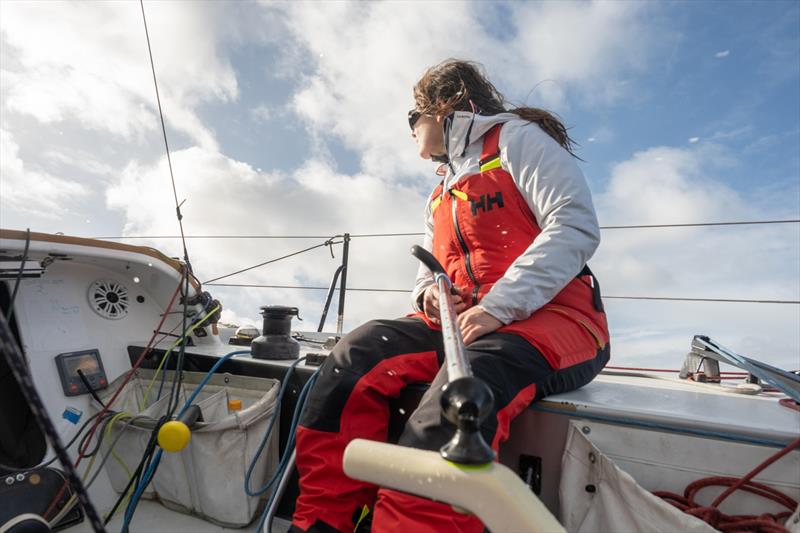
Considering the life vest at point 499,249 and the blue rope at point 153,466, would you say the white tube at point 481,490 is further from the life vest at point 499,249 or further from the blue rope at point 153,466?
the blue rope at point 153,466

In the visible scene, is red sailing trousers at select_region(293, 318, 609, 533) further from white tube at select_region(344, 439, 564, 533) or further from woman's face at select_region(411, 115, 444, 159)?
woman's face at select_region(411, 115, 444, 159)

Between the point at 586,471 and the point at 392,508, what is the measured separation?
0.45 m

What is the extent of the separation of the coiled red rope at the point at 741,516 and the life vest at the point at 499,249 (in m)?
0.32

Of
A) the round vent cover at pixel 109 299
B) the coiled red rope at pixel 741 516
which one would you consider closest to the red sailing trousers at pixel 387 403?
the coiled red rope at pixel 741 516

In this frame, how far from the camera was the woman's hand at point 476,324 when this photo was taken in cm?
102

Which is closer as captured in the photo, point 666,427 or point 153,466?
point 666,427

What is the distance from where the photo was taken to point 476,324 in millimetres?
1027

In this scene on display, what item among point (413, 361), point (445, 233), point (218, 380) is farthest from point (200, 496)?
point (445, 233)

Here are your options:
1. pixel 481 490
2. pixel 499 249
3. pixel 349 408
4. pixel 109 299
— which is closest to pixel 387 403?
pixel 349 408

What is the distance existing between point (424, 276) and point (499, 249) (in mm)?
359

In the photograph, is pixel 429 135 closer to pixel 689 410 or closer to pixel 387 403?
pixel 387 403

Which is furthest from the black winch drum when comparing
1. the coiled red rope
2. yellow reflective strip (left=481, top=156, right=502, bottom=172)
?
the coiled red rope

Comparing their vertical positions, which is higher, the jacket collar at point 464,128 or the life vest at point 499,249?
the jacket collar at point 464,128

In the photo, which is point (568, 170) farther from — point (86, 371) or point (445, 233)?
point (86, 371)
